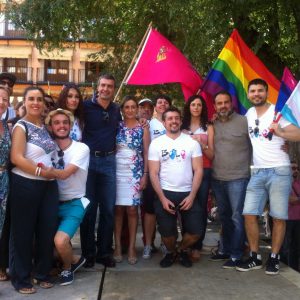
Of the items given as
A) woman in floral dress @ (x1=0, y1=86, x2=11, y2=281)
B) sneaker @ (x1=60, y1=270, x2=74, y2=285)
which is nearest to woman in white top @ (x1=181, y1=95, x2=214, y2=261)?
sneaker @ (x1=60, y1=270, x2=74, y2=285)

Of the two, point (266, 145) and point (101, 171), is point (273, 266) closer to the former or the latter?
point (266, 145)

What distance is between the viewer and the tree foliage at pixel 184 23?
24.3 feet

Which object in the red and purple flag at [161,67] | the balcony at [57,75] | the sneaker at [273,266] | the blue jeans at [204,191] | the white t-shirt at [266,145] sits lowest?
the sneaker at [273,266]

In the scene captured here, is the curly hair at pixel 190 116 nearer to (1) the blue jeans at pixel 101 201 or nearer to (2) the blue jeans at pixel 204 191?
(2) the blue jeans at pixel 204 191

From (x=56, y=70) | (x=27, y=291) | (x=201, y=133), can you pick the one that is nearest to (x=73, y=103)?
(x=201, y=133)

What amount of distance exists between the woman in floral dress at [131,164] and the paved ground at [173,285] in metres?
0.48

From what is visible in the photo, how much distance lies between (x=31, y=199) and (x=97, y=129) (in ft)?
4.29

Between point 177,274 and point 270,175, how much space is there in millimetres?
1521

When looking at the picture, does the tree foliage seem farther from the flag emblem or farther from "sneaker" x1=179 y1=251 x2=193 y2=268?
"sneaker" x1=179 y1=251 x2=193 y2=268

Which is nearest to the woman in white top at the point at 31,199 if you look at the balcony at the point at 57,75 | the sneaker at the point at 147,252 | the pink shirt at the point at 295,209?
the sneaker at the point at 147,252

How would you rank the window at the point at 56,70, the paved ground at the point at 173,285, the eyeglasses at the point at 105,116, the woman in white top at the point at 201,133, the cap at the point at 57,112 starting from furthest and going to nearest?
the window at the point at 56,70, the woman in white top at the point at 201,133, the eyeglasses at the point at 105,116, the cap at the point at 57,112, the paved ground at the point at 173,285

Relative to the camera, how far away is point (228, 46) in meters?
6.53

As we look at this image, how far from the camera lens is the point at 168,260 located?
5676mm

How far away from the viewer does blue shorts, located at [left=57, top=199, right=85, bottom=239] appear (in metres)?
4.90
